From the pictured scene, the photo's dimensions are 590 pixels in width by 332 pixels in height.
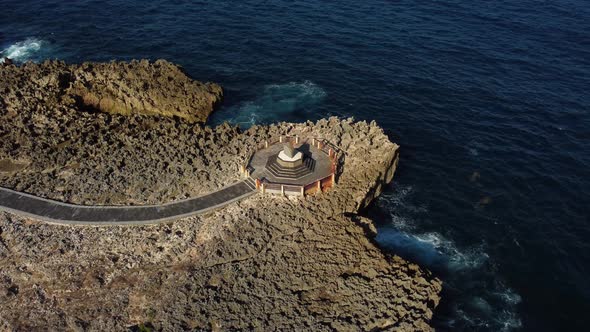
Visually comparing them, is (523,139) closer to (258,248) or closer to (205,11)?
(258,248)

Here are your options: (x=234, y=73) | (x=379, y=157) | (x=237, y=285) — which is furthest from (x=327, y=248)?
(x=234, y=73)

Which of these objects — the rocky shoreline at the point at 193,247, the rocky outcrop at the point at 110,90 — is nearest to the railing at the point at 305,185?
the rocky shoreline at the point at 193,247

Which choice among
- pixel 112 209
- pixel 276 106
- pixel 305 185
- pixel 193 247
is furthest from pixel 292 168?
pixel 276 106

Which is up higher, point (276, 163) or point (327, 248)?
point (276, 163)

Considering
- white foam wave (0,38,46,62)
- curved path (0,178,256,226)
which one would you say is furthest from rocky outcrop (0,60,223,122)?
curved path (0,178,256,226)

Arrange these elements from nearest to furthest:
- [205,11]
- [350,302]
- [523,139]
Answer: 1. [350,302]
2. [523,139]
3. [205,11]

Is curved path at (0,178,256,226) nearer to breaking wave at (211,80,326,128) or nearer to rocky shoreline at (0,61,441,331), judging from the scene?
rocky shoreline at (0,61,441,331)

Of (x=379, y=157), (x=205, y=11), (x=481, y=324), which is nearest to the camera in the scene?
(x=481, y=324)

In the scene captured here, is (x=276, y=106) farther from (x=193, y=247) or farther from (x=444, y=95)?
(x=193, y=247)

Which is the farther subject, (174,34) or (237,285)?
(174,34)
